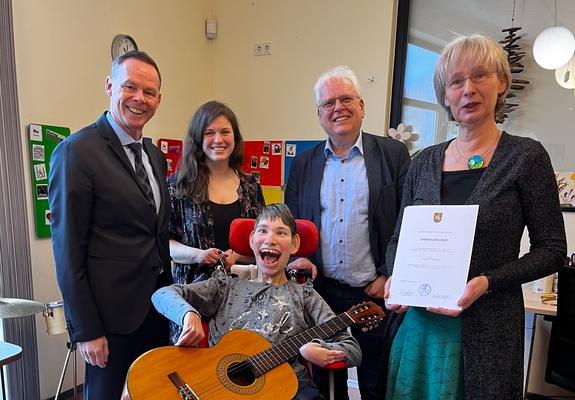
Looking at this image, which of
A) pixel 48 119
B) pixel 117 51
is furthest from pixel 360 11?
pixel 48 119

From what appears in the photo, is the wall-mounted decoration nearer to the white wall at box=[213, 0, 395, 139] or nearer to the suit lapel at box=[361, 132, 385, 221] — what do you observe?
the white wall at box=[213, 0, 395, 139]

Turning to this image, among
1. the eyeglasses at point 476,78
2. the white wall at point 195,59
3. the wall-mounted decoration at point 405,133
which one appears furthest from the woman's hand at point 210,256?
the wall-mounted decoration at point 405,133

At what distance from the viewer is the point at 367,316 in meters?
1.54

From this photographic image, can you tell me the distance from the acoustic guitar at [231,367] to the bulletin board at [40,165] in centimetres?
159

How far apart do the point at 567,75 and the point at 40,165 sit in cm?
346

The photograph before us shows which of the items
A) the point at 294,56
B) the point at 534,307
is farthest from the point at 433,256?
the point at 294,56

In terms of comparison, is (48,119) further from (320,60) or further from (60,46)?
(320,60)

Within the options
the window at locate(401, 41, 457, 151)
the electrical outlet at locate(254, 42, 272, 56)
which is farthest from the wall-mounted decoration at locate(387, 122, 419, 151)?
the electrical outlet at locate(254, 42, 272, 56)

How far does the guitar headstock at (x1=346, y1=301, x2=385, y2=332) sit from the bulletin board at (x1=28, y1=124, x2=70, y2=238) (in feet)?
6.34

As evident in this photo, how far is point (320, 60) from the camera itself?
3475mm

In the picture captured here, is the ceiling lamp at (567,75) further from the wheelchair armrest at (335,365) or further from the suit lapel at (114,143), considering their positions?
the suit lapel at (114,143)

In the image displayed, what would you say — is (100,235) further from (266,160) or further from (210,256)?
(266,160)

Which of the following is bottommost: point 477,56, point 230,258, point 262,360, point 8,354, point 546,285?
point 8,354

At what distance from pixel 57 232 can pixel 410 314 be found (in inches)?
48.0
